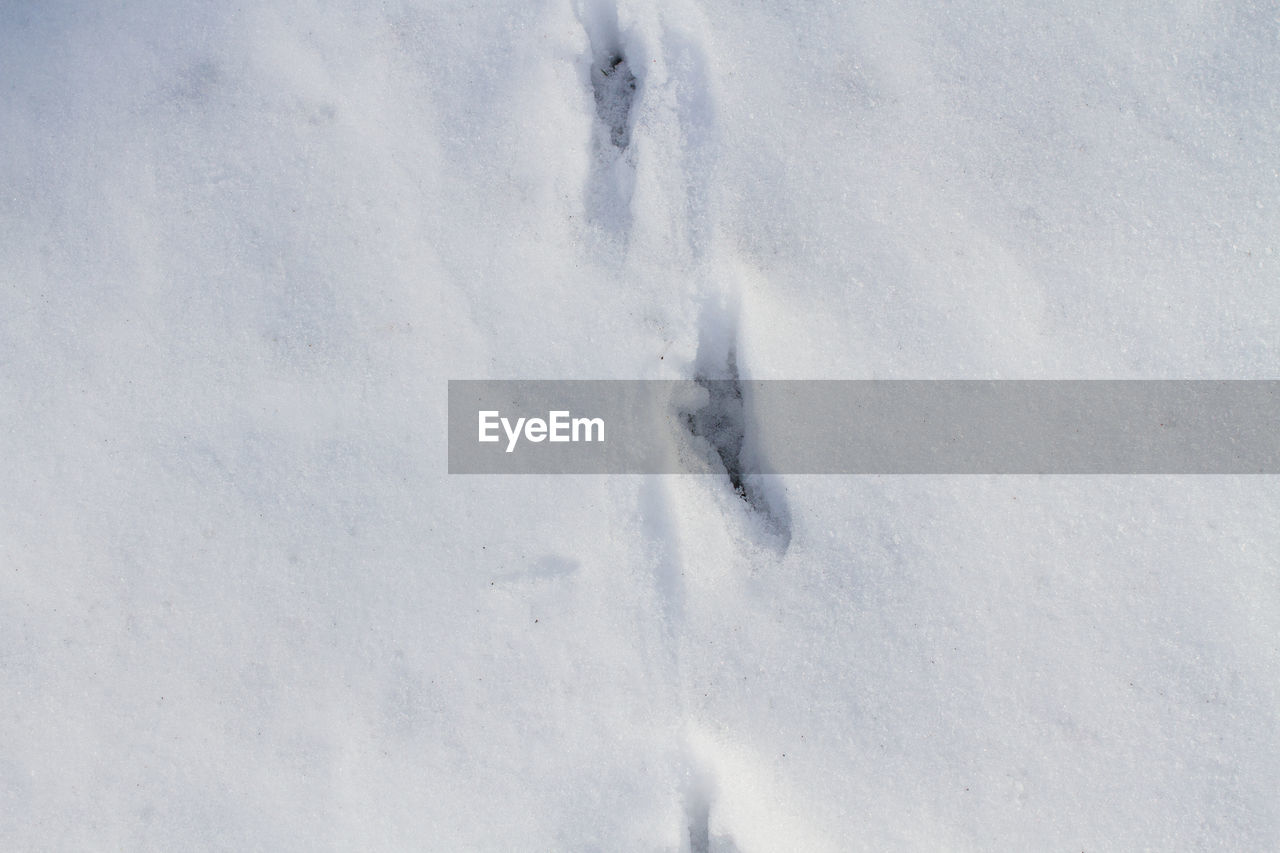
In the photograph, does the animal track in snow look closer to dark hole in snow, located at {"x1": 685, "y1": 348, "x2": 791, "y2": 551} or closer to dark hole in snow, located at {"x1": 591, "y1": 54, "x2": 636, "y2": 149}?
dark hole in snow, located at {"x1": 685, "y1": 348, "x2": 791, "y2": 551}

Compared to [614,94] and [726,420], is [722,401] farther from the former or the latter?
[614,94]

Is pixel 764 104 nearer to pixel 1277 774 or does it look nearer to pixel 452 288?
pixel 452 288

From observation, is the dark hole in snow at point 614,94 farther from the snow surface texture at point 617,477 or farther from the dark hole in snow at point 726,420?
the dark hole in snow at point 726,420

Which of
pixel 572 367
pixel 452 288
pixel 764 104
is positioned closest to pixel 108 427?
→ pixel 452 288

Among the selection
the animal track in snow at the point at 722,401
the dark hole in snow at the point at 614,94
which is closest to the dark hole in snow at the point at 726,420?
the animal track in snow at the point at 722,401

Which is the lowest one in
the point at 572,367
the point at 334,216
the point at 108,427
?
the point at 108,427

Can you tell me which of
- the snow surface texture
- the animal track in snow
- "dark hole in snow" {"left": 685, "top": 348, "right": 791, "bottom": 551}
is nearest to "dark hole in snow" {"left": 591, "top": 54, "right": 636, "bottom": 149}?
the snow surface texture

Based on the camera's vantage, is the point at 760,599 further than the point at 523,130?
No

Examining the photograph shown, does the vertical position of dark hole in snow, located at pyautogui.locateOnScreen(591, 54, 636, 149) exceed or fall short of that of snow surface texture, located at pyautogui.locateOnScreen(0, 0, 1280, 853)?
it exceeds it
